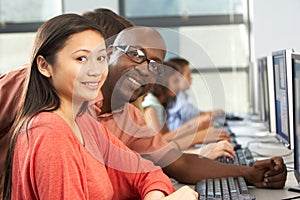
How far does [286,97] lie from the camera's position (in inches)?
82.2

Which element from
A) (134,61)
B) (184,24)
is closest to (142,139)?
(134,61)

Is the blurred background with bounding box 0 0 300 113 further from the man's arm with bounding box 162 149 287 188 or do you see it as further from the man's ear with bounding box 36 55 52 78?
the man's ear with bounding box 36 55 52 78

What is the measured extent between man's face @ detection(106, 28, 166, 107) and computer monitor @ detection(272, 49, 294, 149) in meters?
0.52

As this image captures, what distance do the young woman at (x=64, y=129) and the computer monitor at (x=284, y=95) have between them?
60 centimetres

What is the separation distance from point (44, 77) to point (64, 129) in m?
0.15

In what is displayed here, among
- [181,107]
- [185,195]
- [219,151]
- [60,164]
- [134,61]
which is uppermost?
[134,61]

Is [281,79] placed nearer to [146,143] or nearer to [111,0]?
[146,143]

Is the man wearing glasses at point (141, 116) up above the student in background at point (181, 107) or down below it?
above

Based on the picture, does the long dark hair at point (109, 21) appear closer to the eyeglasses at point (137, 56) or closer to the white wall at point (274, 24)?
the eyeglasses at point (137, 56)

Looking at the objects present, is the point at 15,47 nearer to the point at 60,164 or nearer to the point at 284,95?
the point at 284,95

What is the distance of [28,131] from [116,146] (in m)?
0.33

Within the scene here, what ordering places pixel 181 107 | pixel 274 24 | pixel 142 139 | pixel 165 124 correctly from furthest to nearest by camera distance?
1. pixel 181 107
2. pixel 274 24
3. pixel 165 124
4. pixel 142 139

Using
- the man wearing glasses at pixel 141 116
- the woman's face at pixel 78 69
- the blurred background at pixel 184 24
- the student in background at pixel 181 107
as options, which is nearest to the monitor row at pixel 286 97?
the man wearing glasses at pixel 141 116

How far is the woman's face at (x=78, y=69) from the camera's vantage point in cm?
144
